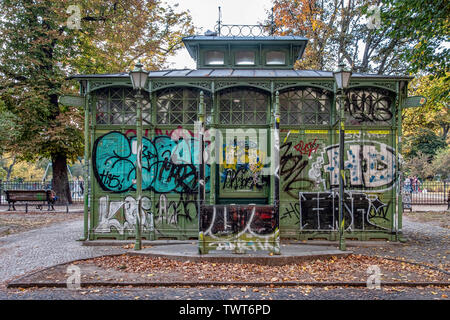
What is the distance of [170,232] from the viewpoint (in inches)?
→ 378

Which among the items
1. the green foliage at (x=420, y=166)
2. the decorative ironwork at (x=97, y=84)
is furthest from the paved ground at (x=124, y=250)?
the green foliage at (x=420, y=166)

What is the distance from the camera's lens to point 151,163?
9.73 metres

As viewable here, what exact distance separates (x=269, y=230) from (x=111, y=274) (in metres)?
3.51

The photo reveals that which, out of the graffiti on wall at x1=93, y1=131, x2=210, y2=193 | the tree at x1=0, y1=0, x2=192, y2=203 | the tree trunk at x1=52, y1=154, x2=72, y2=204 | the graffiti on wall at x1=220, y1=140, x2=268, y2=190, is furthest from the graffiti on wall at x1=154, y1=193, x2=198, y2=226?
the tree trunk at x1=52, y1=154, x2=72, y2=204

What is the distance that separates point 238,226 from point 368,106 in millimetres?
5417

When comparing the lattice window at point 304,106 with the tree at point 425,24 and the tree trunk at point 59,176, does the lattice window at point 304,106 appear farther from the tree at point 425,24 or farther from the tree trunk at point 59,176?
the tree trunk at point 59,176

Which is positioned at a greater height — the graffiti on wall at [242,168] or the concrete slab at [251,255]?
the graffiti on wall at [242,168]

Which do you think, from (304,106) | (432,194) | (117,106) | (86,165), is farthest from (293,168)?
(432,194)

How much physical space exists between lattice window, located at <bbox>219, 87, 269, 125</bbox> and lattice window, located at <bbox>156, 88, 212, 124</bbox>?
1.92ft

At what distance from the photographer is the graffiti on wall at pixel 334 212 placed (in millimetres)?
9523

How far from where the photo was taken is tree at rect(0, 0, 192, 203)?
1762 cm

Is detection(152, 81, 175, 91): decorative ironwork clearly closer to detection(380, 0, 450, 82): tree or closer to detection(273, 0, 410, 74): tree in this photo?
detection(380, 0, 450, 82): tree

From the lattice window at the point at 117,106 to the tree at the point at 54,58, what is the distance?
9.21 metres
